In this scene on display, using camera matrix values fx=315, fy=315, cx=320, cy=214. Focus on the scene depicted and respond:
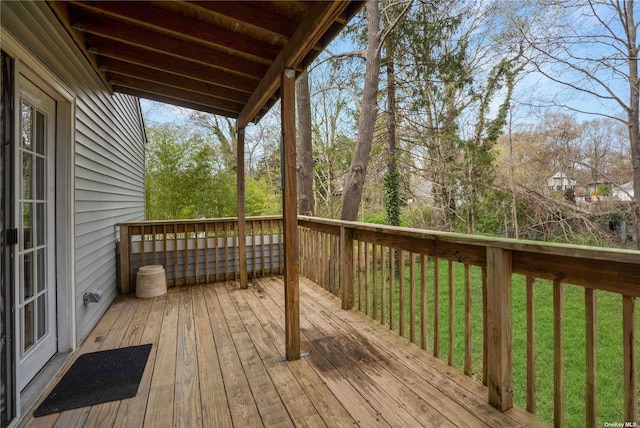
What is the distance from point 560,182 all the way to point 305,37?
35.0 feet

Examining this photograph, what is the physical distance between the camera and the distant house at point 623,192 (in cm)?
802

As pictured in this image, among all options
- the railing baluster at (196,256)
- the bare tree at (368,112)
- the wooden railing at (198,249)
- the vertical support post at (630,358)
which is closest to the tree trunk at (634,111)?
the bare tree at (368,112)

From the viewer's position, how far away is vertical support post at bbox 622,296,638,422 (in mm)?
1312

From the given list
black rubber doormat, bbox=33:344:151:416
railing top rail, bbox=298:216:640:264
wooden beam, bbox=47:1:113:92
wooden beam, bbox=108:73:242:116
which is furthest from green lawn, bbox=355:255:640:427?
Answer: wooden beam, bbox=47:1:113:92

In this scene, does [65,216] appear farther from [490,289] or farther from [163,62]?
[490,289]

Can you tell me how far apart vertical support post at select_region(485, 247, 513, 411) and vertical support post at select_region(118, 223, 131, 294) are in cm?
419

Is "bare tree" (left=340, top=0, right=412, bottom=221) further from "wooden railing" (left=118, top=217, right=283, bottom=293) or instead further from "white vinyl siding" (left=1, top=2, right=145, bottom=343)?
"white vinyl siding" (left=1, top=2, right=145, bottom=343)

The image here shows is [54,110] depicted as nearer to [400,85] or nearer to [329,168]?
[400,85]

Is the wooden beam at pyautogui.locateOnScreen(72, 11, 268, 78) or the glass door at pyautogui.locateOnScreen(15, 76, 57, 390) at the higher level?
the wooden beam at pyautogui.locateOnScreen(72, 11, 268, 78)

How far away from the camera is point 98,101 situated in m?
3.38

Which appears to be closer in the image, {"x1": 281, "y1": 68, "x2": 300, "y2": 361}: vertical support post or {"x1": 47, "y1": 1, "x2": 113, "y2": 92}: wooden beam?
{"x1": 47, "y1": 1, "x2": 113, "y2": 92}: wooden beam

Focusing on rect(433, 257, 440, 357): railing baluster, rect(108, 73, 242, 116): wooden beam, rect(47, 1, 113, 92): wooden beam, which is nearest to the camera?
rect(47, 1, 113, 92): wooden beam

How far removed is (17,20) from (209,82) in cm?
153

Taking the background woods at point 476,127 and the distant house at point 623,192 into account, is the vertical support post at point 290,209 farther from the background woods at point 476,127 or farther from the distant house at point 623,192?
the distant house at point 623,192
